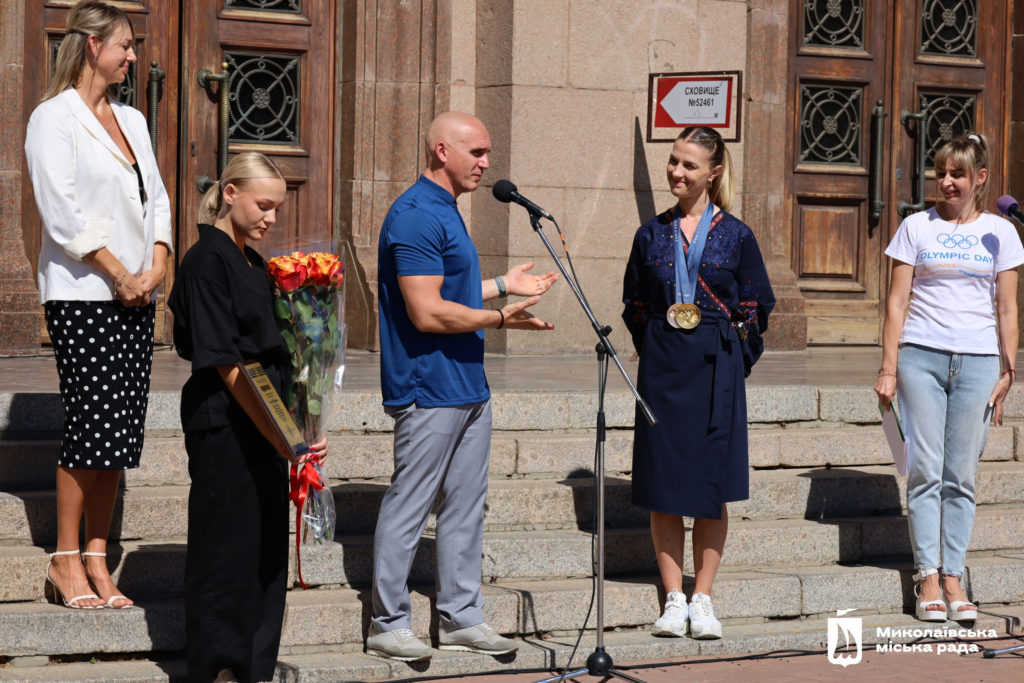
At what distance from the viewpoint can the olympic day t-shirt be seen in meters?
6.66

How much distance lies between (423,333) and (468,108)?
5.68 m

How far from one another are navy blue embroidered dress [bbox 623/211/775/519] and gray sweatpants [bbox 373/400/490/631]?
2.64ft

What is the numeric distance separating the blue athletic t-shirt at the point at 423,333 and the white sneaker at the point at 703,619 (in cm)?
134

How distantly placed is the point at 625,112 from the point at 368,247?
6.86ft

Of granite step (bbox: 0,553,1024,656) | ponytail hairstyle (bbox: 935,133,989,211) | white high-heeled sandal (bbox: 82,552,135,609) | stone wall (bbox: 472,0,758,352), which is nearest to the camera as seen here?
granite step (bbox: 0,553,1024,656)

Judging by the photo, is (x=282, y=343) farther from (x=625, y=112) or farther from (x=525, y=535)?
(x=625, y=112)

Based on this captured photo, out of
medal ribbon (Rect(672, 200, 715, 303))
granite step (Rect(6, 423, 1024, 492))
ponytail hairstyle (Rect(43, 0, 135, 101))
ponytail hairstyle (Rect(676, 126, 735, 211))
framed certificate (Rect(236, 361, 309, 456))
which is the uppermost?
ponytail hairstyle (Rect(43, 0, 135, 101))

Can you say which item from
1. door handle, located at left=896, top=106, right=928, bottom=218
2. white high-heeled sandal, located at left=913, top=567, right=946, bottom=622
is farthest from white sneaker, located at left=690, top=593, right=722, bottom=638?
door handle, located at left=896, top=106, right=928, bottom=218

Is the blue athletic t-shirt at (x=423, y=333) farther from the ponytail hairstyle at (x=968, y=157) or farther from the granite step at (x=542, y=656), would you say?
the ponytail hairstyle at (x=968, y=157)

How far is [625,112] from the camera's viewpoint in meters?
11.2

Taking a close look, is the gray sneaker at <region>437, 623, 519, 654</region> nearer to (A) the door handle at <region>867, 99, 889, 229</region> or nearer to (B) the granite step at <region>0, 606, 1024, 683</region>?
(B) the granite step at <region>0, 606, 1024, 683</region>

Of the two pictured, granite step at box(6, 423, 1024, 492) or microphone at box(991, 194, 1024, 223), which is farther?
granite step at box(6, 423, 1024, 492)

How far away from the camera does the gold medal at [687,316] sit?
627 cm

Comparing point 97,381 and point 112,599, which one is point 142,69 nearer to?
point 97,381
